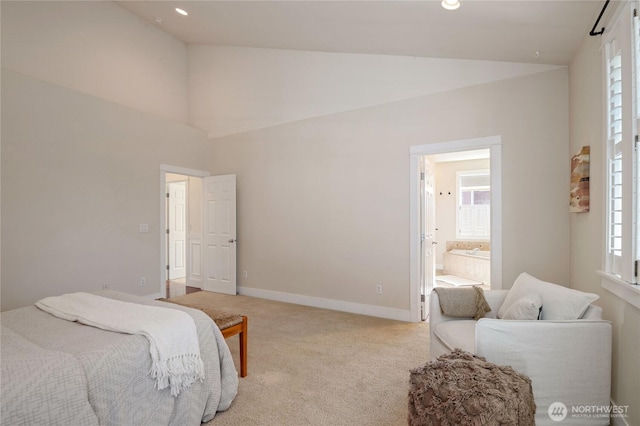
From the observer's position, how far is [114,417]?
151cm

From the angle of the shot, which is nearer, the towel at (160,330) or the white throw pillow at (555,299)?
the towel at (160,330)

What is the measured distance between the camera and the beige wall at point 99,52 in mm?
3816

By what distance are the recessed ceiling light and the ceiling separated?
0.18 ft

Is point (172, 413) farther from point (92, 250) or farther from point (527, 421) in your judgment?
point (92, 250)

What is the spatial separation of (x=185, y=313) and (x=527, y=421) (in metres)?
A: 1.89

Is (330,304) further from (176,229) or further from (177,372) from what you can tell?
(176,229)

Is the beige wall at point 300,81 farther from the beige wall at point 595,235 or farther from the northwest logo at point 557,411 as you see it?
the northwest logo at point 557,411

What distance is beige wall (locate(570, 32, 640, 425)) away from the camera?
68.1 inches

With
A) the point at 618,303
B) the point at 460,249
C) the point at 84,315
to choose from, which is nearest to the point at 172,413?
the point at 84,315

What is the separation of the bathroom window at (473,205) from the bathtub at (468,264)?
0.53 metres

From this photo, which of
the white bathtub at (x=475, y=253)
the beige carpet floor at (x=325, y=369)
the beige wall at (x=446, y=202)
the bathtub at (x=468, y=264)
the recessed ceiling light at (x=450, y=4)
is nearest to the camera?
the beige carpet floor at (x=325, y=369)

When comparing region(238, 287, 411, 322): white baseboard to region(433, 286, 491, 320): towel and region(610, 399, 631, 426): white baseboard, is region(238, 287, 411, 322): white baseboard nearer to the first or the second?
region(433, 286, 491, 320): towel

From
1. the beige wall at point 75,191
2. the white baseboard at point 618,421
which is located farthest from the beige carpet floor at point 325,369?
the beige wall at point 75,191

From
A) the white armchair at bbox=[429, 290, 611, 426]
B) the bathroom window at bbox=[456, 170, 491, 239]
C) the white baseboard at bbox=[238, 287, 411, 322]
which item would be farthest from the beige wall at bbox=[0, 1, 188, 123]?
the bathroom window at bbox=[456, 170, 491, 239]
